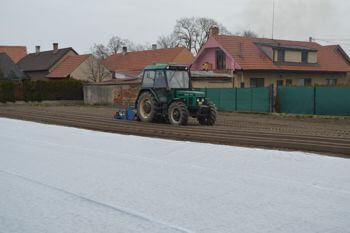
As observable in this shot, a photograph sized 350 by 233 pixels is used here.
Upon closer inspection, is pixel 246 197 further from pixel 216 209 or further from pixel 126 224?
pixel 126 224

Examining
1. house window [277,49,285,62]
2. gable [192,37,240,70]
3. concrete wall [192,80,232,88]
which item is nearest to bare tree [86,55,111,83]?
gable [192,37,240,70]

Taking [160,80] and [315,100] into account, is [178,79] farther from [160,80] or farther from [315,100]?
[315,100]

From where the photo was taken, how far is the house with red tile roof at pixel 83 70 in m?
62.3

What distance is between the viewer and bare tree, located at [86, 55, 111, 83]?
62344 millimetres

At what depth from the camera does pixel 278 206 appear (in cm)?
715

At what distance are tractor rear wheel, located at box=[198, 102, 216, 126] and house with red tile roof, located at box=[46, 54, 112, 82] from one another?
42.7 meters

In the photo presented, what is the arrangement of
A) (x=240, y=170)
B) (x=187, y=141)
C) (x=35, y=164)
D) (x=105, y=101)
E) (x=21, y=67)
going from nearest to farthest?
(x=240, y=170) → (x=35, y=164) → (x=187, y=141) → (x=105, y=101) → (x=21, y=67)

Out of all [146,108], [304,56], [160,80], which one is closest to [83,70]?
[304,56]

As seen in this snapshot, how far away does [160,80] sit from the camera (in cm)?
2094

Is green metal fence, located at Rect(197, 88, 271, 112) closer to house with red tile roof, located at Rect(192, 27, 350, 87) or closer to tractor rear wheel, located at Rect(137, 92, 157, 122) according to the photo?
house with red tile roof, located at Rect(192, 27, 350, 87)

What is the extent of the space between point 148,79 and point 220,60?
86.7ft

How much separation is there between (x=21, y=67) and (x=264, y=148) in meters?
67.2

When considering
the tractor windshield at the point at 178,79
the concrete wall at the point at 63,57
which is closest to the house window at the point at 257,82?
the tractor windshield at the point at 178,79

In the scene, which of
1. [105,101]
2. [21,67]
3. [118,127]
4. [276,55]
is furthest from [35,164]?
[21,67]
